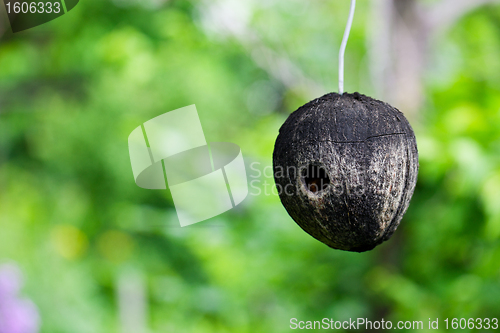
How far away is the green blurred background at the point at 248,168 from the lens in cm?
178

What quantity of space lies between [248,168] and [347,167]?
1587 mm

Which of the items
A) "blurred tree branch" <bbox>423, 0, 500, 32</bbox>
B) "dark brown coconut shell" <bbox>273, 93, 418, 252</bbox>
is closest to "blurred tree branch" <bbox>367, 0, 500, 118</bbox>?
"blurred tree branch" <bbox>423, 0, 500, 32</bbox>

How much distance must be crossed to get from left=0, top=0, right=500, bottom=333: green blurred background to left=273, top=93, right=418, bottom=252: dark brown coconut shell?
0.84 metres

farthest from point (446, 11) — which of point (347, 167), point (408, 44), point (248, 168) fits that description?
point (347, 167)

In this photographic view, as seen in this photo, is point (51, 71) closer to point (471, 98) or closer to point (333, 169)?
point (471, 98)

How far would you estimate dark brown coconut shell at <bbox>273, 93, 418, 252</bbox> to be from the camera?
689 mm

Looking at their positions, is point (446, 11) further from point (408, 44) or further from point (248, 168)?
point (248, 168)

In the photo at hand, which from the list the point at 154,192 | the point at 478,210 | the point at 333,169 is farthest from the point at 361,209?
the point at 154,192

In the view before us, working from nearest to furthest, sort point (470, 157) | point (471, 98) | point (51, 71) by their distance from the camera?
point (470, 157)
point (471, 98)
point (51, 71)

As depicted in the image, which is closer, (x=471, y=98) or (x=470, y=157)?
(x=470, y=157)

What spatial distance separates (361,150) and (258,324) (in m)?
2.04

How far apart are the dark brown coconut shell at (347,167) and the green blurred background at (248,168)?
844mm

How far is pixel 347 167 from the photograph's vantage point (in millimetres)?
686

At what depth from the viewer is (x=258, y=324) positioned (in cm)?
249
